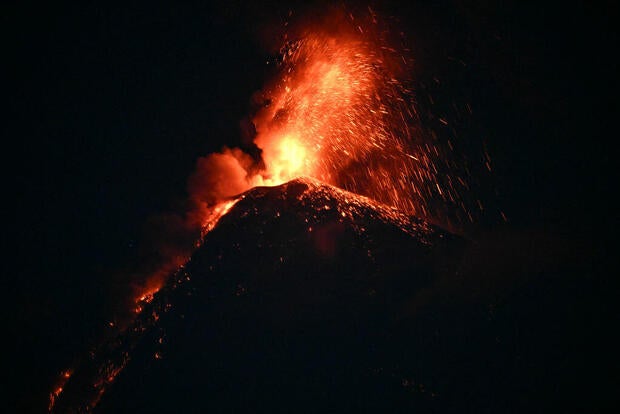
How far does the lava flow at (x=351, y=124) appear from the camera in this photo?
4.11m

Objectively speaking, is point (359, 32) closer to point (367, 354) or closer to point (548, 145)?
point (548, 145)

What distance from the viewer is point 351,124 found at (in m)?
5.00

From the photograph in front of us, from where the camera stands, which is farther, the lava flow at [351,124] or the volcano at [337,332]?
the lava flow at [351,124]

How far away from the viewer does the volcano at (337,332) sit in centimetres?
287

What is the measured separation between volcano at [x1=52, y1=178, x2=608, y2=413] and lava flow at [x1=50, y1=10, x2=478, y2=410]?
1.71ft

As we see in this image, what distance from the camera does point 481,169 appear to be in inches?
156

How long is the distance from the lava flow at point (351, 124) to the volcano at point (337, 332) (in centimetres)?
52

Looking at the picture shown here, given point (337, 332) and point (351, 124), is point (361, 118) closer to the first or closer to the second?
point (351, 124)

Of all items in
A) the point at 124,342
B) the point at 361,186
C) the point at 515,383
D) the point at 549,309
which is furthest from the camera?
the point at 361,186

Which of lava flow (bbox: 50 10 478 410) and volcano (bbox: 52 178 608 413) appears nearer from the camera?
volcano (bbox: 52 178 608 413)

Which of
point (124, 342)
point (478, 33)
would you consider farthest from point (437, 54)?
point (124, 342)

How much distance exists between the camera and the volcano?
2.87m

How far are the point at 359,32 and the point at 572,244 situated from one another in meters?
3.31

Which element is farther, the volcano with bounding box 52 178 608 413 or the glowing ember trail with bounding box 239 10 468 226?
the glowing ember trail with bounding box 239 10 468 226
